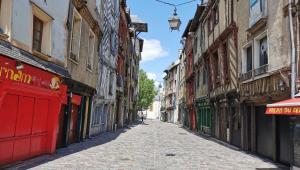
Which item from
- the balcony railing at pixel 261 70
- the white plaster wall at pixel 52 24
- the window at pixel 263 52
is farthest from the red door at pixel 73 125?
the window at pixel 263 52

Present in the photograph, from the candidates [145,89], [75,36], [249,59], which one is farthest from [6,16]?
[145,89]

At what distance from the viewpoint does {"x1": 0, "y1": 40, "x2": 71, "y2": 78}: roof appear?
747 cm

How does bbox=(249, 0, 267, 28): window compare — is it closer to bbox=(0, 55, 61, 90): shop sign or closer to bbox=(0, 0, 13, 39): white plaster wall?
bbox=(0, 55, 61, 90): shop sign

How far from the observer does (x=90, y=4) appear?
53.3 ft

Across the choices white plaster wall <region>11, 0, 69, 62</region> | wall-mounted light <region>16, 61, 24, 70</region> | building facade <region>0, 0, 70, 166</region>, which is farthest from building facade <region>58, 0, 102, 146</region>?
wall-mounted light <region>16, 61, 24, 70</region>

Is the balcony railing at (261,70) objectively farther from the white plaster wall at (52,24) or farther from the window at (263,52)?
the white plaster wall at (52,24)

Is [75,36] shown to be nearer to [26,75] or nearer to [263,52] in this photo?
[26,75]

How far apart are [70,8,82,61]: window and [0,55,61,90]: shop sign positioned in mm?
3485

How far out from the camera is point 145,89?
7394 centimetres

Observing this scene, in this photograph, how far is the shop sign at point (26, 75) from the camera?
7.18 meters

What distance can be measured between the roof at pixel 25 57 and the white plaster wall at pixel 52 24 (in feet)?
1.04

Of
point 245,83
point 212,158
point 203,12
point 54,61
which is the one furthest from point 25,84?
point 203,12

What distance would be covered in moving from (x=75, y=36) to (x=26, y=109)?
19.4ft

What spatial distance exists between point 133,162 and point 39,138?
313 centimetres
